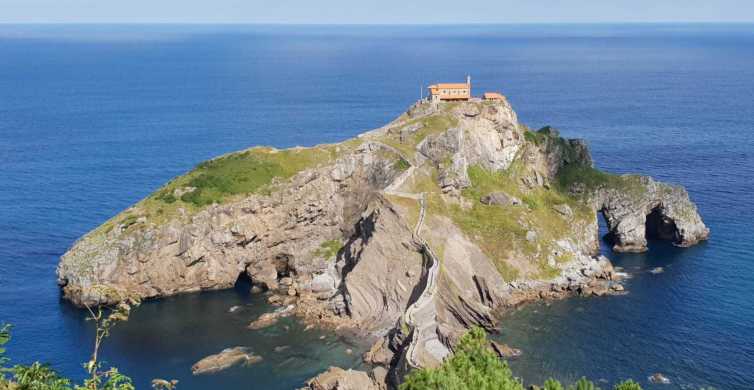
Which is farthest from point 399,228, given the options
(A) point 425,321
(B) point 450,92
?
(B) point 450,92

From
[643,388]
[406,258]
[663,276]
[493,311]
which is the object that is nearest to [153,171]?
[406,258]

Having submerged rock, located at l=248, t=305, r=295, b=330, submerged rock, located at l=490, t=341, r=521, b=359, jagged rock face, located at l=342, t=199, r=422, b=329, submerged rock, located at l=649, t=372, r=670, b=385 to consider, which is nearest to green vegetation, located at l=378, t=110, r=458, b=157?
jagged rock face, located at l=342, t=199, r=422, b=329

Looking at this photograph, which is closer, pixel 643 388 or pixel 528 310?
pixel 643 388

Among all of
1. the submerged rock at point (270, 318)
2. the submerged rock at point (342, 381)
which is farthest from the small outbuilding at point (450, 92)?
the submerged rock at point (342, 381)

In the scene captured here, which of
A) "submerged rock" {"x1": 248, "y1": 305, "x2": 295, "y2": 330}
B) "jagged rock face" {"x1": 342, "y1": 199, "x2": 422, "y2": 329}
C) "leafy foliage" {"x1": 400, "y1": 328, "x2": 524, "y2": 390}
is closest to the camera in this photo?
"leafy foliage" {"x1": 400, "y1": 328, "x2": 524, "y2": 390}

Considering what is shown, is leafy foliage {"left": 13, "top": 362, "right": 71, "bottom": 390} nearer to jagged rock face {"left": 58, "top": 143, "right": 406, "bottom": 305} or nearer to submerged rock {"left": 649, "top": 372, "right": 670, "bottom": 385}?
submerged rock {"left": 649, "top": 372, "right": 670, "bottom": 385}

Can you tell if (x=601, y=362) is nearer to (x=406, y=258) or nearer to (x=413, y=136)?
(x=406, y=258)
